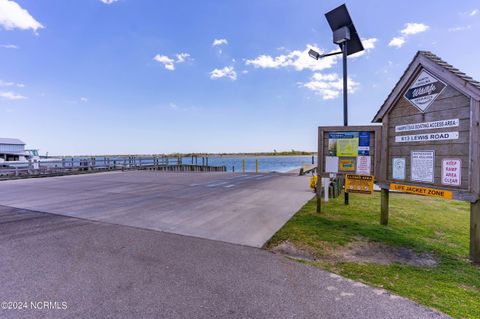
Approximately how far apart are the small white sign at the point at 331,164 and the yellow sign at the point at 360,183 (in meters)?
0.33

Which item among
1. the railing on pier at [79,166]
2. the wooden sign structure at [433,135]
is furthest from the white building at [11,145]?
the wooden sign structure at [433,135]

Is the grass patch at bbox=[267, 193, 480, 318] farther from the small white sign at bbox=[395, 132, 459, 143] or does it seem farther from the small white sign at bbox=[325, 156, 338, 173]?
the small white sign at bbox=[395, 132, 459, 143]

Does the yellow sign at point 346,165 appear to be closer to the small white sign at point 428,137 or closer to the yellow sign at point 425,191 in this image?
the yellow sign at point 425,191

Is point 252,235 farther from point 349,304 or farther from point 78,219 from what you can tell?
point 78,219

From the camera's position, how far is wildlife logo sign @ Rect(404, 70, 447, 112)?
4.13m

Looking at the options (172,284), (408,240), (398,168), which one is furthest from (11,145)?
(408,240)

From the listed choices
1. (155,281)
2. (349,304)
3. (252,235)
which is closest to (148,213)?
(252,235)

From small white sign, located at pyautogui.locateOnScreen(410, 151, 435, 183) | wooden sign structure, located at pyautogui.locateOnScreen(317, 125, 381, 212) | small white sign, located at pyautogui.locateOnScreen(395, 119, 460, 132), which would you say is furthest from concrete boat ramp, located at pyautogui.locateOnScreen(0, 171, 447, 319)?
small white sign, located at pyautogui.locateOnScreen(395, 119, 460, 132)

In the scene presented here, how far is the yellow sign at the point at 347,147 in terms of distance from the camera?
18.9 feet

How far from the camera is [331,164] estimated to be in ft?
19.7

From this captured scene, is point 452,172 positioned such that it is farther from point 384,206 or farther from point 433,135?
point 384,206

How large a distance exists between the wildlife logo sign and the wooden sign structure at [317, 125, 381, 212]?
0.97m

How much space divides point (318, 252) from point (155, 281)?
235cm

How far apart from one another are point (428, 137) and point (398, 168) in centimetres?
80
